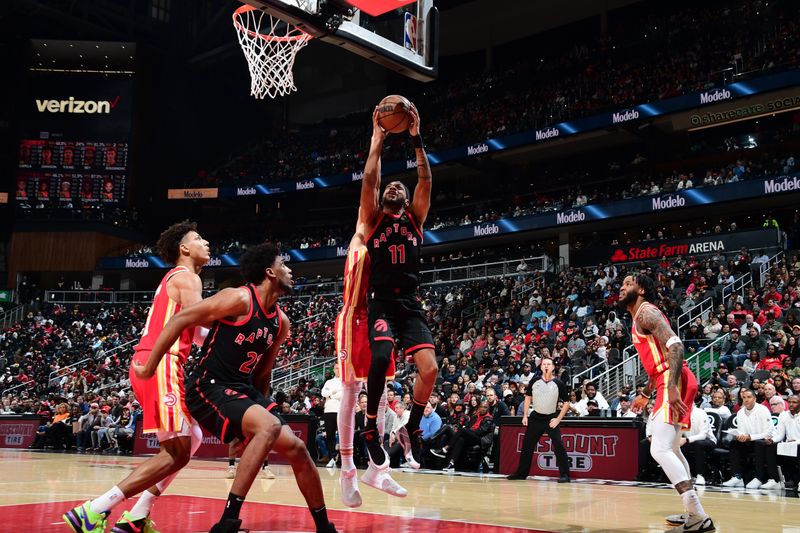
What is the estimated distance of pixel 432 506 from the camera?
24.0 ft

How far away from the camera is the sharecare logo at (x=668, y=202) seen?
78.1 feet

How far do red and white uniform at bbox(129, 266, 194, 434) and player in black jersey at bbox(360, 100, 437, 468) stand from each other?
1.40 meters

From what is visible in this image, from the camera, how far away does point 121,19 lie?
34.2m

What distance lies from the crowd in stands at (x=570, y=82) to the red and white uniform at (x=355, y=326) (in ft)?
69.9

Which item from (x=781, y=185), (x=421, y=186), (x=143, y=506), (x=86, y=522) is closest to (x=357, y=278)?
(x=421, y=186)

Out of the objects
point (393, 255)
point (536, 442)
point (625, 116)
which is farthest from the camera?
point (625, 116)

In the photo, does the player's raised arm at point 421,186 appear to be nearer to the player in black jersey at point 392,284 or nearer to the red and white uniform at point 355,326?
the player in black jersey at point 392,284

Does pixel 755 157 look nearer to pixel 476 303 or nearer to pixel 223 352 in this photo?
pixel 476 303

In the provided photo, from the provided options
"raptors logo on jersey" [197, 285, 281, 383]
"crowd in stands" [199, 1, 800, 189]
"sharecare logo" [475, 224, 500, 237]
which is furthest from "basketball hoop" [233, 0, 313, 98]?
"crowd in stands" [199, 1, 800, 189]

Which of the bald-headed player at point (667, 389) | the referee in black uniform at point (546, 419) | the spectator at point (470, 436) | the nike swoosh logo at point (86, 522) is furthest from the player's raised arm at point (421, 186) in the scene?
the spectator at point (470, 436)

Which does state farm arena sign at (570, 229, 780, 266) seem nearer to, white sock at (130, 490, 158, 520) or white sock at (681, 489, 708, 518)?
white sock at (681, 489, 708, 518)

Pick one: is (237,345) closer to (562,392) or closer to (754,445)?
(562,392)

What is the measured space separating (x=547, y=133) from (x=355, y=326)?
898 inches

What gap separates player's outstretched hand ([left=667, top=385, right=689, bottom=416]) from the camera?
5.92 m
